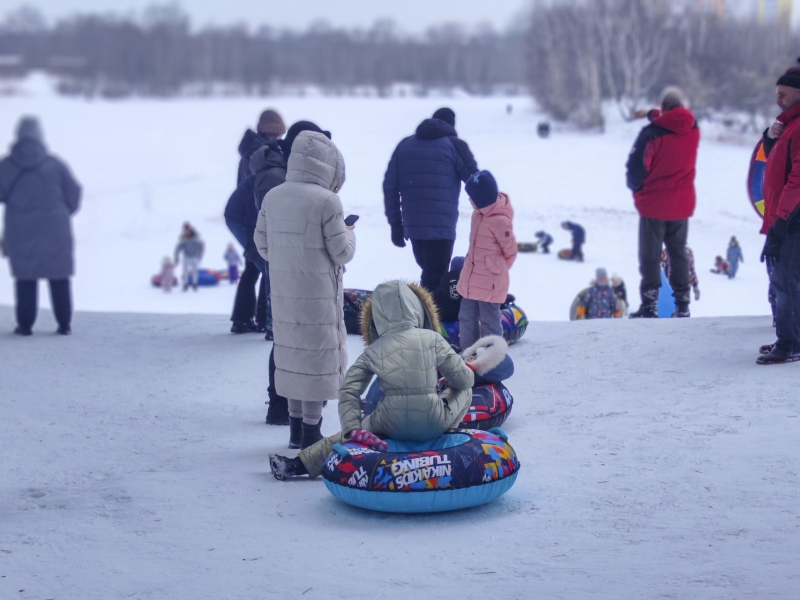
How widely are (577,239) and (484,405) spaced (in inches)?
273

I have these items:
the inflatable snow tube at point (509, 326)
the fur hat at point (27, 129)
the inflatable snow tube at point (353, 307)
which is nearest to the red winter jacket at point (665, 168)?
the inflatable snow tube at point (509, 326)

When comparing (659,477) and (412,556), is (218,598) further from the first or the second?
(659,477)

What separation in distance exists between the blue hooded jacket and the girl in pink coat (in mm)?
621

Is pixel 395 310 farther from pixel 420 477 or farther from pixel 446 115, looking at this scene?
pixel 446 115

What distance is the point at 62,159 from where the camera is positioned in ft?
24.8

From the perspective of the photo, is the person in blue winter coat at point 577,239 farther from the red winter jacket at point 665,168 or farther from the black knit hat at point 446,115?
the black knit hat at point 446,115

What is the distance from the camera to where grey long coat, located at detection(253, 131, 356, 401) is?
14.3 feet

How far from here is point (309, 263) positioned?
4371 millimetres

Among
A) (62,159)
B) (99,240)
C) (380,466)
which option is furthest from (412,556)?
(99,240)

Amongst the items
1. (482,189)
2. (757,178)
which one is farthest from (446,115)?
(757,178)

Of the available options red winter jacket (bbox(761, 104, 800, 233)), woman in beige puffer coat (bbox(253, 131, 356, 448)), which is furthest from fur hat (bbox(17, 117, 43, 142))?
red winter jacket (bbox(761, 104, 800, 233))

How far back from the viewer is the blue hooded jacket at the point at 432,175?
21.8ft

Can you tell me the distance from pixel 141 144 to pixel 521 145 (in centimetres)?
739

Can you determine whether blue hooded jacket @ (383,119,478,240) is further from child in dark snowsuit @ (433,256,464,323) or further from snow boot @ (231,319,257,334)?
snow boot @ (231,319,257,334)
